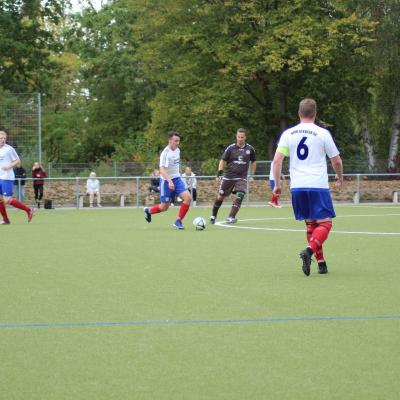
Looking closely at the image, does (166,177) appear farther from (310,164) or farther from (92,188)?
(92,188)

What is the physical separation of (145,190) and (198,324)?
29.8 meters

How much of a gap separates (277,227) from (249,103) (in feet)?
102

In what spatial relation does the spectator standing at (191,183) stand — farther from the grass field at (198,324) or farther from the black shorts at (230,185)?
the grass field at (198,324)

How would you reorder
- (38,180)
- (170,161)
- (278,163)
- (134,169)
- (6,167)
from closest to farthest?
(278,163) < (170,161) < (6,167) < (38,180) < (134,169)

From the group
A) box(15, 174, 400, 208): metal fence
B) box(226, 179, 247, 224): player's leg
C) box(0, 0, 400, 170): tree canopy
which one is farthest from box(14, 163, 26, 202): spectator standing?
box(226, 179, 247, 224): player's leg

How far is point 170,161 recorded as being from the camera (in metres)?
19.5

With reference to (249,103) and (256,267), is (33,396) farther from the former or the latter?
(249,103)

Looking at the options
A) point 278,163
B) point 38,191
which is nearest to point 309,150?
point 278,163

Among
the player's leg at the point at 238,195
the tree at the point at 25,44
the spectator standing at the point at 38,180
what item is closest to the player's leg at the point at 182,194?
the player's leg at the point at 238,195

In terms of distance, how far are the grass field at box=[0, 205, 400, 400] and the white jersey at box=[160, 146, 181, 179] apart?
15.7ft

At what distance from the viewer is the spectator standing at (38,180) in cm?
3497

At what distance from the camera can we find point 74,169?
40438mm

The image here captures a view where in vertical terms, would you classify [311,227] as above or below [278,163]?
below

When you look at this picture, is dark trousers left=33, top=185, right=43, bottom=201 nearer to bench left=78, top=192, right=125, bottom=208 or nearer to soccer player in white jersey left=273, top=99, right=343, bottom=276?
bench left=78, top=192, right=125, bottom=208
